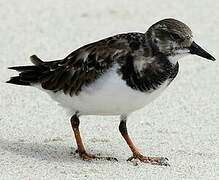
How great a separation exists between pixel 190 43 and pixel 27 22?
4668 mm

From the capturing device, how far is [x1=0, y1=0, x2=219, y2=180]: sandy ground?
5801 mm

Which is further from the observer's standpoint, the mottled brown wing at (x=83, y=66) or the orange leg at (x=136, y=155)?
the orange leg at (x=136, y=155)

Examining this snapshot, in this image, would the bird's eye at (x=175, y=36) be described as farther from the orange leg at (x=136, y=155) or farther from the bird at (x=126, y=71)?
the orange leg at (x=136, y=155)

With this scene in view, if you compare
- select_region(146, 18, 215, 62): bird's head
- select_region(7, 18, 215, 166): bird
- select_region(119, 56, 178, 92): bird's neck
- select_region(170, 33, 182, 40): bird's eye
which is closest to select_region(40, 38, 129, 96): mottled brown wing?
select_region(7, 18, 215, 166): bird

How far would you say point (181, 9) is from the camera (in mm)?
10922

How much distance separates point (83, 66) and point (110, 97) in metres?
0.51

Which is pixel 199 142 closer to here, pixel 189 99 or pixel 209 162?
pixel 209 162

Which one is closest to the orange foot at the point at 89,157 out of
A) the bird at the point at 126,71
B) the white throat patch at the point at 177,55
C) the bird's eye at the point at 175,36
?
the bird at the point at 126,71

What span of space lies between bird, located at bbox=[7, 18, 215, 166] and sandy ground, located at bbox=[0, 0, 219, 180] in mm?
343

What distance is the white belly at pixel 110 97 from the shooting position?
18.1ft

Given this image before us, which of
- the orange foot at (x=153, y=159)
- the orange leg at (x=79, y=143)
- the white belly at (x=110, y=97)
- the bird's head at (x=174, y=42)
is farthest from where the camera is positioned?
the orange leg at (x=79, y=143)

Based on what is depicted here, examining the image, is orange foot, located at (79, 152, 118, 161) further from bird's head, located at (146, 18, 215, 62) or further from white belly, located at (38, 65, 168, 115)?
bird's head, located at (146, 18, 215, 62)

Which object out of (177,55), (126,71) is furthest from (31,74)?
(177,55)

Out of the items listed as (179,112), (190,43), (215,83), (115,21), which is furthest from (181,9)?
(190,43)
